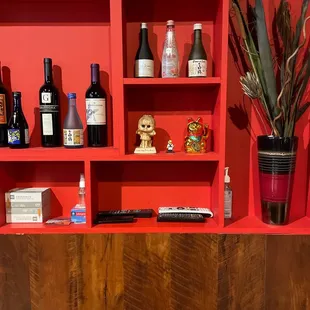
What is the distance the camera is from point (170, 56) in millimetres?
1166

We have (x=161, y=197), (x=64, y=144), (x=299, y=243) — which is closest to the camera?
(x=299, y=243)

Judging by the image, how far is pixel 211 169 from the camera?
1.30 meters

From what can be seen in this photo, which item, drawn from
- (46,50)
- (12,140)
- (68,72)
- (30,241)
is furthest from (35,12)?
(30,241)

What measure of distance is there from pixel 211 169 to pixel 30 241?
757 millimetres

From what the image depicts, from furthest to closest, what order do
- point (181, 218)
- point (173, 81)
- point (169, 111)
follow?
1. point (169, 111)
2. point (181, 218)
3. point (173, 81)

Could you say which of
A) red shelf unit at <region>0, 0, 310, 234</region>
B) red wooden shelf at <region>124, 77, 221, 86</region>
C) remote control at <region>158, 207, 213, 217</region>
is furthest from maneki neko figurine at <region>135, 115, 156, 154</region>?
remote control at <region>158, 207, 213, 217</region>

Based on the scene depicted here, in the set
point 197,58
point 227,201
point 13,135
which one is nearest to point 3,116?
point 13,135

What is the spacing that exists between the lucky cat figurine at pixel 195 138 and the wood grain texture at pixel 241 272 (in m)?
0.34

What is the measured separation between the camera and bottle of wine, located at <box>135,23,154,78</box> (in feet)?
3.76

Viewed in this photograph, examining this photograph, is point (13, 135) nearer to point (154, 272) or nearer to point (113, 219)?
point (113, 219)

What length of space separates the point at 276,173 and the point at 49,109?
2.94ft

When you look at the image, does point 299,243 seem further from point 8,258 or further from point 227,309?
point 8,258

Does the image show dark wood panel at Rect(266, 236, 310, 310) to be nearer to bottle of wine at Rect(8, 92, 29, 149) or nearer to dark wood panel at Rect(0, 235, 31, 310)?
dark wood panel at Rect(0, 235, 31, 310)

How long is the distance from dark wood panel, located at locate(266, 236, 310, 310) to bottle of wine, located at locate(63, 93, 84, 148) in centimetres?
80
